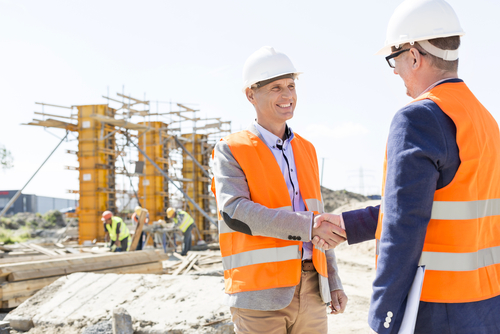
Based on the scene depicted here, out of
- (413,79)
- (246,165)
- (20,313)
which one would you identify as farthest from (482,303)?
(20,313)

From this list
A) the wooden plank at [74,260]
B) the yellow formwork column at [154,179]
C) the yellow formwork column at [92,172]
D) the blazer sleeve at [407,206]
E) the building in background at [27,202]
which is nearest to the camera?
the blazer sleeve at [407,206]

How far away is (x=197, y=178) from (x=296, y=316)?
26.6m

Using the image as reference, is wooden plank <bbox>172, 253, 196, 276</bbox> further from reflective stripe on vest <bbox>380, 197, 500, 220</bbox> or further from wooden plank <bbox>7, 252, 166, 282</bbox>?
reflective stripe on vest <bbox>380, 197, 500, 220</bbox>

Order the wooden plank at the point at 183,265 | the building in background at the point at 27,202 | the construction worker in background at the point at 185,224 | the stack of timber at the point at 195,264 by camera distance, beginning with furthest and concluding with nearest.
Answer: the building in background at the point at 27,202
the construction worker in background at the point at 185,224
the stack of timber at the point at 195,264
the wooden plank at the point at 183,265

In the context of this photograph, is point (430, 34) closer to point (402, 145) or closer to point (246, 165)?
point (402, 145)

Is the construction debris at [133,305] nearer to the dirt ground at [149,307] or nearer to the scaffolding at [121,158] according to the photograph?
the dirt ground at [149,307]

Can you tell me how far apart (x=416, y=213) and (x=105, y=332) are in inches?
159

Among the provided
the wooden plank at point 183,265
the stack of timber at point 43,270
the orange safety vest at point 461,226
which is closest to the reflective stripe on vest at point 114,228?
the wooden plank at point 183,265

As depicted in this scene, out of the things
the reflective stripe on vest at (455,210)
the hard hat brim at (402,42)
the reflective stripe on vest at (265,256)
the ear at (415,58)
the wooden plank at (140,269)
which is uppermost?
the hard hat brim at (402,42)

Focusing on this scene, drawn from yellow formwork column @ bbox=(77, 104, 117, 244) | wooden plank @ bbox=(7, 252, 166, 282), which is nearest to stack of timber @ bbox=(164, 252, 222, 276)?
wooden plank @ bbox=(7, 252, 166, 282)

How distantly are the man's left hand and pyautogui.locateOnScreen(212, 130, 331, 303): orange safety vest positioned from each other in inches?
6.4

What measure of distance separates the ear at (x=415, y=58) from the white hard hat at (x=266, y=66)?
83 centimetres

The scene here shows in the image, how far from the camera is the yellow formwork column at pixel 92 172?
877 inches

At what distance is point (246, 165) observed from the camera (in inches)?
90.1
